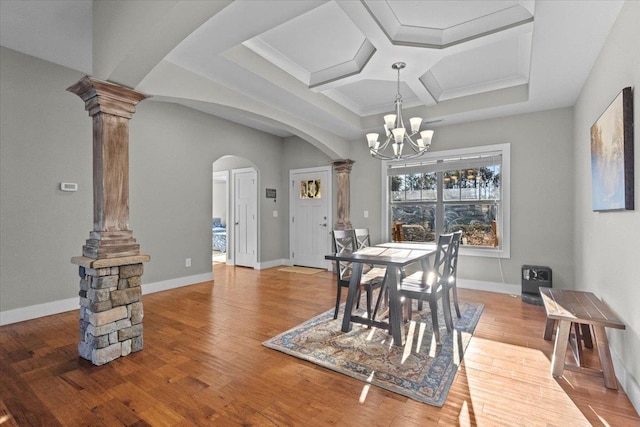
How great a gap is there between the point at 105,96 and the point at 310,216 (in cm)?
448

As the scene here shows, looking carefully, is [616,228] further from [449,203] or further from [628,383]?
[449,203]

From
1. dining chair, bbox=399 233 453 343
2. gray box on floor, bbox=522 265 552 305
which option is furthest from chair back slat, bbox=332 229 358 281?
gray box on floor, bbox=522 265 552 305

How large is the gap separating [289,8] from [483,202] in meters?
3.83

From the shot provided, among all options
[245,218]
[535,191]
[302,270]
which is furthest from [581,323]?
[245,218]

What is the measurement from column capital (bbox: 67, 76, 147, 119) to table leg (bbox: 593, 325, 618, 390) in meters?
3.87

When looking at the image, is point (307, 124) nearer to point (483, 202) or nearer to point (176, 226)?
point (176, 226)

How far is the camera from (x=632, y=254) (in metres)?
1.94

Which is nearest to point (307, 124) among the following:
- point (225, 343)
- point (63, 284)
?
point (225, 343)

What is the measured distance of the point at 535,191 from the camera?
14.2 feet

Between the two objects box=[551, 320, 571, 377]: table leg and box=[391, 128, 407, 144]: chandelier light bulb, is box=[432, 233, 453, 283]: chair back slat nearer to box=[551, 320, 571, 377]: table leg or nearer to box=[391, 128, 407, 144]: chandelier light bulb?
box=[551, 320, 571, 377]: table leg

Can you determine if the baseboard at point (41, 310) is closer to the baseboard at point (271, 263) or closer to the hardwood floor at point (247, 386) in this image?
the hardwood floor at point (247, 386)

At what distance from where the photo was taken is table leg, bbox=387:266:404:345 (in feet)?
8.85

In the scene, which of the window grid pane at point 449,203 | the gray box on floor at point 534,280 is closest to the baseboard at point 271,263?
the window grid pane at point 449,203

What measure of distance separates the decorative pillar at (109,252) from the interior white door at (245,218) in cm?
382
